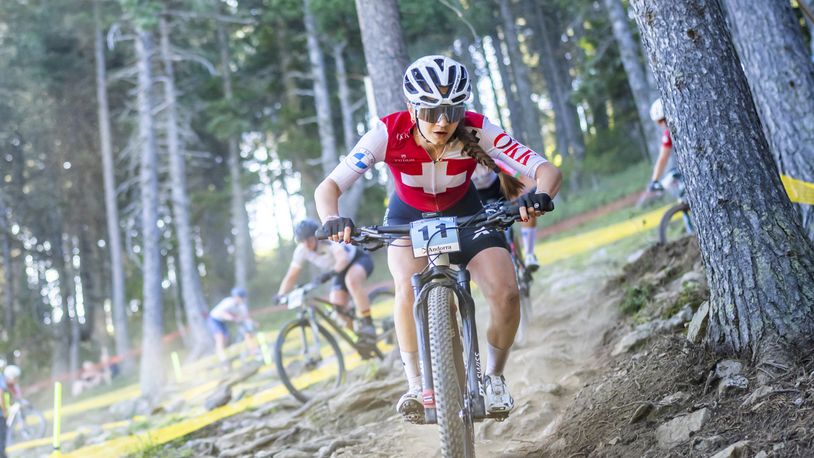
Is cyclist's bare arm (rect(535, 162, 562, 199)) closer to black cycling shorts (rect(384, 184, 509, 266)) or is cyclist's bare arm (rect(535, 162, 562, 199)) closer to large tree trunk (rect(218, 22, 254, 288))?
black cycling shorts (rect(384, 184, 509, 266))

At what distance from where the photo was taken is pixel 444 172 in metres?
4.51

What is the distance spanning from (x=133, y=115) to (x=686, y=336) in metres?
25.2

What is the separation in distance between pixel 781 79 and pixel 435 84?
12.8 ft

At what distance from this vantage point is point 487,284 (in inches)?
168

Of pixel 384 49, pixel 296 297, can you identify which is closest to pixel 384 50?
pixel 384 49

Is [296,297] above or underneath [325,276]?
underneath

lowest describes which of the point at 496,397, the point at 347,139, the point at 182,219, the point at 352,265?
the point at 496,397

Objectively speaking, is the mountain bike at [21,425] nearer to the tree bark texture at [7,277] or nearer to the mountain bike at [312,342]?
the mountain bike at [312,342]

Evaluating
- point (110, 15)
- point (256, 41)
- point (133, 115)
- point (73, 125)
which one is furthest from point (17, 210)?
point (256, 41)

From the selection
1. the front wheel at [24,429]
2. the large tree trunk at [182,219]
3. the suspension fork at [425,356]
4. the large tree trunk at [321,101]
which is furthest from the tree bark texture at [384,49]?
the large tree trunk at [182,219]

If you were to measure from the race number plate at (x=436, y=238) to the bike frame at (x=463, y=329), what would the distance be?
5.9 inches

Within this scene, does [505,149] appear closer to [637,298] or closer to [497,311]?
[497,311]

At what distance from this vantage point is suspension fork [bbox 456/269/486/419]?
3953 millimetres

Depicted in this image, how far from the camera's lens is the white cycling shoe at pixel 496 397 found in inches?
164
